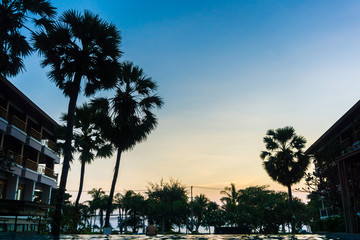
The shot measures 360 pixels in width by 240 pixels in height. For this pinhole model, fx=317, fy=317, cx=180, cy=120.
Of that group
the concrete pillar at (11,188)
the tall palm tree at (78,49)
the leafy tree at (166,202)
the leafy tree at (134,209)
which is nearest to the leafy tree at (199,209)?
the leafy tree at (166,202)

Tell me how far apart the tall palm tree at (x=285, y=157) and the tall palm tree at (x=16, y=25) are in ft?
92.4

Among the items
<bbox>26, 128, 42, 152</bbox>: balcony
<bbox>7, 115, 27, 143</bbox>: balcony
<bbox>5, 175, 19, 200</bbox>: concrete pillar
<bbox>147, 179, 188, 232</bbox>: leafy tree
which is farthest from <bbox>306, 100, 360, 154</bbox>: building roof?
<bbox>147, 179, 188, 232</bbox>: leafy tree

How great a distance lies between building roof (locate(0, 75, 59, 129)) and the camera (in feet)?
75.8

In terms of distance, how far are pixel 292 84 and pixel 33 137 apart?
2311 centimetres

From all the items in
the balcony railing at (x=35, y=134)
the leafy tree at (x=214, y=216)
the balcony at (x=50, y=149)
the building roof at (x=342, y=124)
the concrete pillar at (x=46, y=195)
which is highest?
the building roof at (x=342, y=124)

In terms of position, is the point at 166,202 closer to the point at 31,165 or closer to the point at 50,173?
the point at 50,173

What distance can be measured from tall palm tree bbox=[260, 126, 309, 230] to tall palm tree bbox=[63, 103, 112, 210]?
18.6m

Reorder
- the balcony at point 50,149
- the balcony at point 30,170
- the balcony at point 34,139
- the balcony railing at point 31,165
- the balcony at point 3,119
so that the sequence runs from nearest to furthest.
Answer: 1. the balcony at point 3,119
2. the balcony at point 30,170
3. the balcony railing at point 31,165
4. the balcony at point 34,139
5. the balcony at point 50,149

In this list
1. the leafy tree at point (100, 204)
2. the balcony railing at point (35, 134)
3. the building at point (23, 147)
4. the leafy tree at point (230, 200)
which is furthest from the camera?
the leafy tree at point (100, 204)

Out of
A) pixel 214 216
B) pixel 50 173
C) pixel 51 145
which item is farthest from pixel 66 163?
pixel 214 216

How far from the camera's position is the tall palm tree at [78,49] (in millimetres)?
15812

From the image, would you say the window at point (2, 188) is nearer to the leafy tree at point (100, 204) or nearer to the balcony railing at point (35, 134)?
the balcony railing at point (35, 134)

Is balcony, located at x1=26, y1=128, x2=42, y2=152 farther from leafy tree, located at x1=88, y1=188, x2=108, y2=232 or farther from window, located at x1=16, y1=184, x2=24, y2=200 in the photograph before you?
leafy tree, located at x1=88, y1=188, x2=108, y2=232

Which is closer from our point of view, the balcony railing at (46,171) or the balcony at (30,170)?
the balcony at (30,170)
